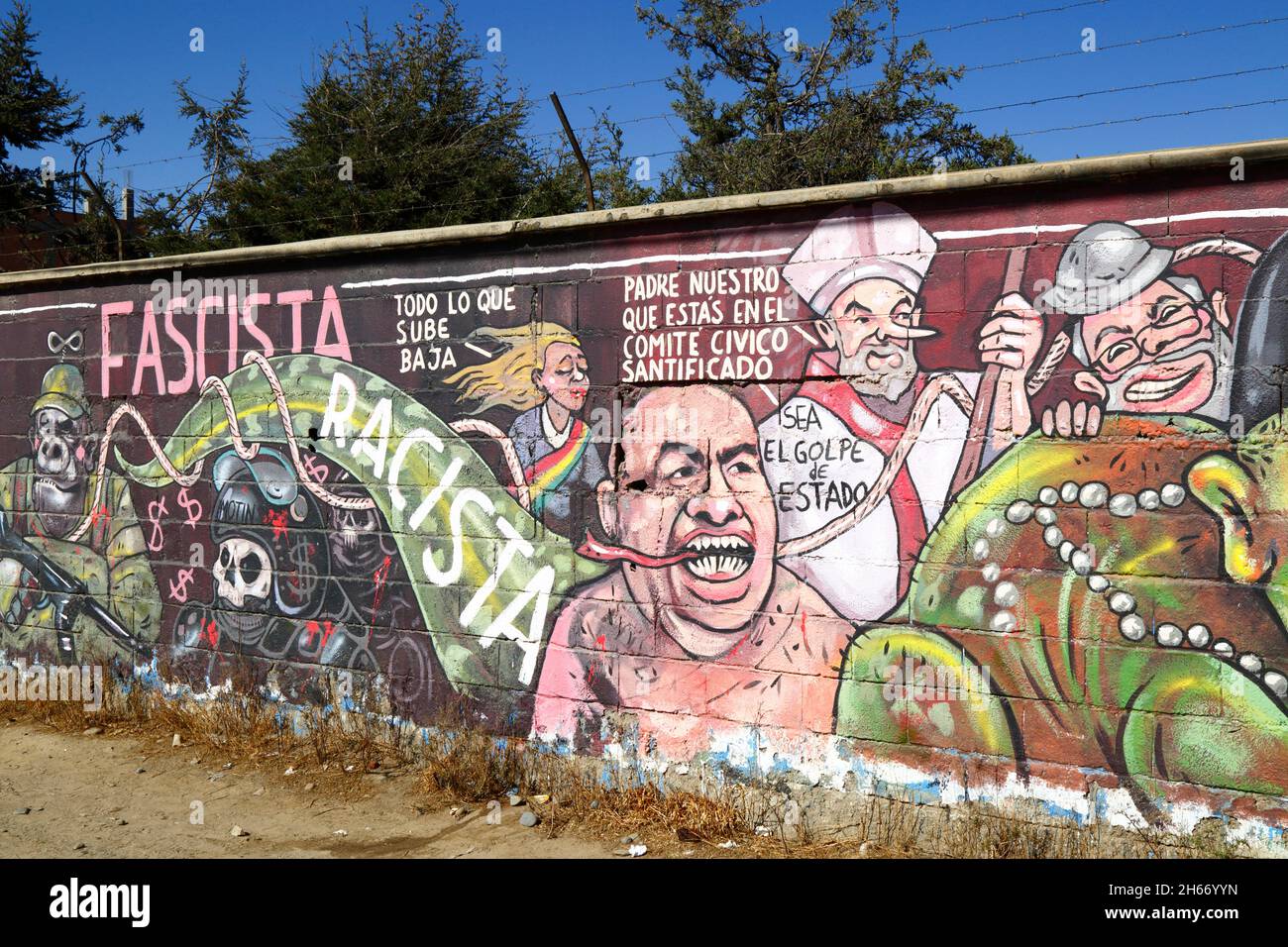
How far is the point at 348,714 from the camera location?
5766 millimetres

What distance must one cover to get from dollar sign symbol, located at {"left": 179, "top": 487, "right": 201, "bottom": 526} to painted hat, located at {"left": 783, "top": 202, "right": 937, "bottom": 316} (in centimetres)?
392

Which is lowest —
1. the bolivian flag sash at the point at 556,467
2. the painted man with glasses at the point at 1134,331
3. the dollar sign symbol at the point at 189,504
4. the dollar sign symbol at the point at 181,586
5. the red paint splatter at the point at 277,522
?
the dollar sign symbol at the point at 181,586

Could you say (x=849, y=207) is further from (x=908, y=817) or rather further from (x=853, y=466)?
(x=908, y=817)

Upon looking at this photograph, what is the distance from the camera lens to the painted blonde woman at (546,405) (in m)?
5.09

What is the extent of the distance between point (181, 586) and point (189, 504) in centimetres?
51

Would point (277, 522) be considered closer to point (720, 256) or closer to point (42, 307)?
point (42, 307)

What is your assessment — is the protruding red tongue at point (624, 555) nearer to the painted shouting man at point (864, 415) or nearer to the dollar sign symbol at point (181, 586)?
the painted shouting man at point (864, 415)

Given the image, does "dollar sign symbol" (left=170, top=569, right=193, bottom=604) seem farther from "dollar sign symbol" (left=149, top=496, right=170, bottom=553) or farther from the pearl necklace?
the pearl necklace

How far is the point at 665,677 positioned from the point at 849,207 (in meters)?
2.26

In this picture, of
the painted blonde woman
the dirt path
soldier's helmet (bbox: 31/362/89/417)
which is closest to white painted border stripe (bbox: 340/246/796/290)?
the painted blonde woman

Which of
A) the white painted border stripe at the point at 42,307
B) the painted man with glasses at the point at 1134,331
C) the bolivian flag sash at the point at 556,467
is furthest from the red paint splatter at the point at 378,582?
the painted man with glasses at the point at 1134,331

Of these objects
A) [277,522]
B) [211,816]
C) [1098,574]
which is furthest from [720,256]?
[211,816]

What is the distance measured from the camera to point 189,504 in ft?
21.0
